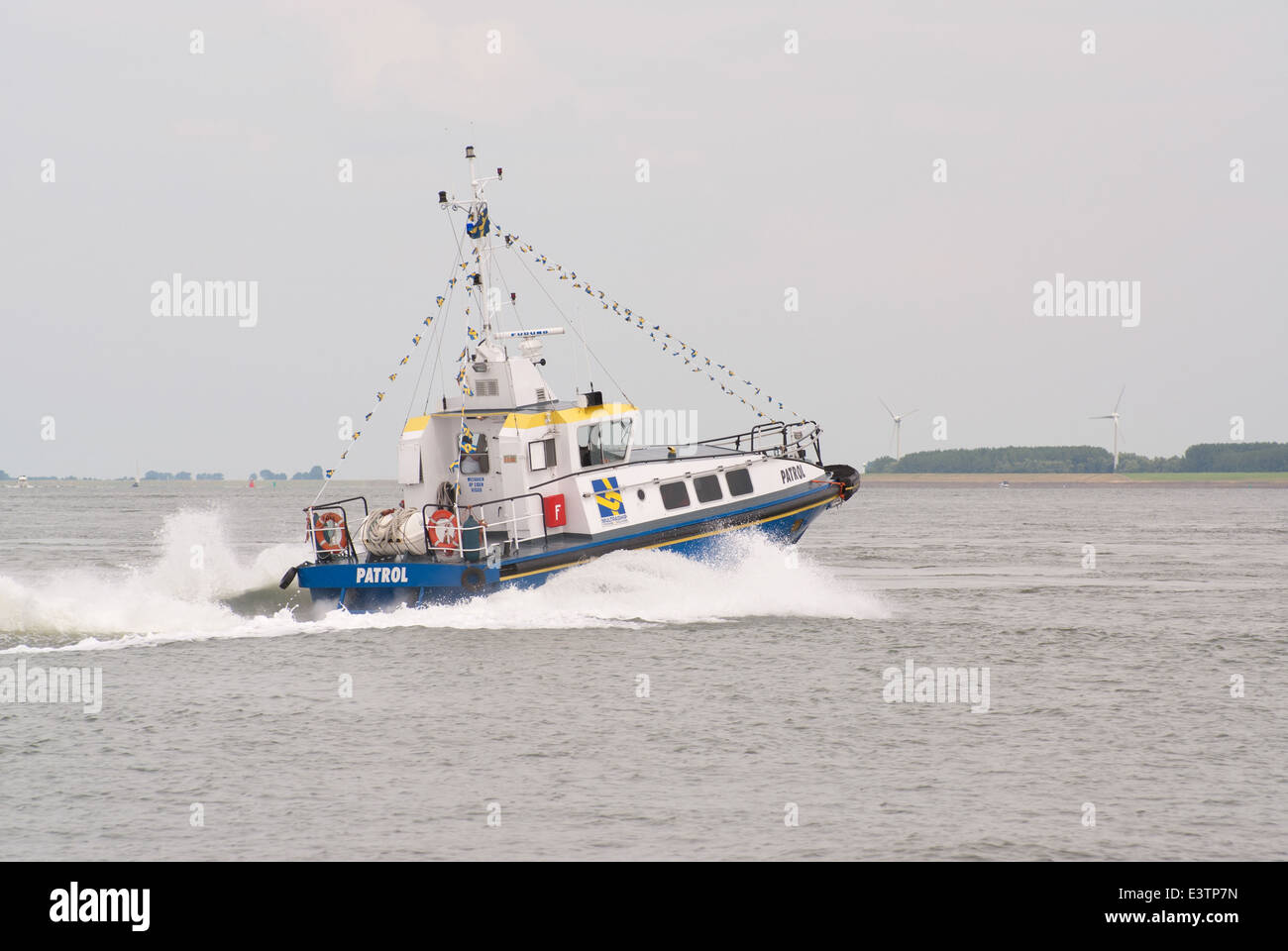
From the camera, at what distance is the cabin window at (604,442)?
2320cm

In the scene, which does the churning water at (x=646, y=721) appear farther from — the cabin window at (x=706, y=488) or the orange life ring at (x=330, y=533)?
the orange life ring at (x=330, y=533)

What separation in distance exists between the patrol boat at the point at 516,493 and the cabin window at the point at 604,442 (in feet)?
0.08

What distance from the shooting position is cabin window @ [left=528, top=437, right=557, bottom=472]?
2256 centimetres

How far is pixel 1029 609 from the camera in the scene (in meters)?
26.5

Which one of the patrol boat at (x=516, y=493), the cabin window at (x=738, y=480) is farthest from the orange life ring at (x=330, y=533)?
the cabin window at (x=738, y=480)

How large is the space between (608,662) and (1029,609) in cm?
1190

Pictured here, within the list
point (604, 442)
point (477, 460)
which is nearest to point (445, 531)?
point (477, 460)

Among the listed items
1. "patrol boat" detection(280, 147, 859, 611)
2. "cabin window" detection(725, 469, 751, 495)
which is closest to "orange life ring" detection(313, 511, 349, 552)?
"patrol boat" detection(280, 147, 859, 611)

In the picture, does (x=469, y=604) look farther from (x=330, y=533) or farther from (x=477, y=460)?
(x=477, y=460)

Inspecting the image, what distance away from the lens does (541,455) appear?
22.8 metres

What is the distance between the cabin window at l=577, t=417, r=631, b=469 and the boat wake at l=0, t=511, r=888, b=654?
2.21 metres
